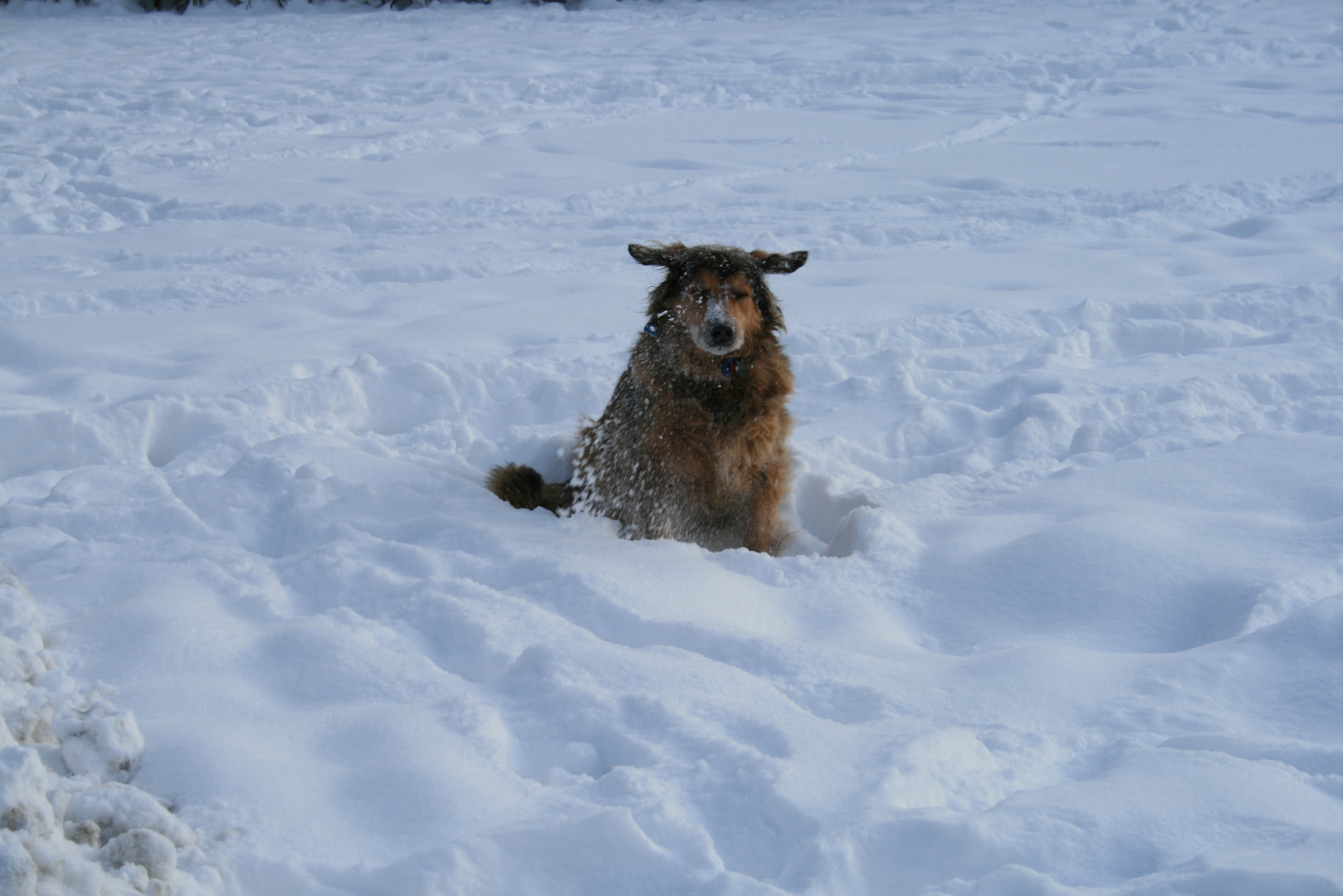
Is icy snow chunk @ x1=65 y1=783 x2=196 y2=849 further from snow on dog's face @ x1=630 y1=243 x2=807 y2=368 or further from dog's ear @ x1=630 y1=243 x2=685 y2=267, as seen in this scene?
dog's ear @ x1=630 y1=243 x2=685 y2=267

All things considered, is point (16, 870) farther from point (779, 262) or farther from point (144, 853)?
point (779, 262)

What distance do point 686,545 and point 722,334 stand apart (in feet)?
2.47

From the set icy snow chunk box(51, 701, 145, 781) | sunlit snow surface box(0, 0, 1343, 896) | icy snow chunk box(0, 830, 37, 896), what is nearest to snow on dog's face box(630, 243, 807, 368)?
sunlit snow surface box(0, 0, 1343, 896)

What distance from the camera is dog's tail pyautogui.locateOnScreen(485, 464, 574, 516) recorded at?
13.1 ft

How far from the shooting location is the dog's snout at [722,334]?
11.7ft

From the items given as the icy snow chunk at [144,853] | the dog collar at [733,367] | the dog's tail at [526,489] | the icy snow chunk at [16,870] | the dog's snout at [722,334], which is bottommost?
the dog's tail at [526,489]

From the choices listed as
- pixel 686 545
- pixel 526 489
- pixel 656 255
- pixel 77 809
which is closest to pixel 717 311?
pixel 656 255

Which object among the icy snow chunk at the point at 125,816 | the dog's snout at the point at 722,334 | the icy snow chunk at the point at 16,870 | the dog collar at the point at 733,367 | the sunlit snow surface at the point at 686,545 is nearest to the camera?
the icy snow chunk at the point at 16,870

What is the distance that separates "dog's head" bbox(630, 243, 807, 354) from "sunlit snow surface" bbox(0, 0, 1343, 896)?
2.51ft

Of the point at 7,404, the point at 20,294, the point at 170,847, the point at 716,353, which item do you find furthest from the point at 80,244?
the point at 170,847

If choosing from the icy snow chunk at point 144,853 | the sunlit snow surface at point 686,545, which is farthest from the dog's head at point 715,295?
the icy snow chunk at point 144,853

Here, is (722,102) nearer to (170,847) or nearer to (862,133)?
(862,133)

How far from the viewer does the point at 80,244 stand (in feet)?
21.8

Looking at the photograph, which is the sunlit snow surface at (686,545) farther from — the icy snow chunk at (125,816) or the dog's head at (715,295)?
the dog's head at (715,295)
